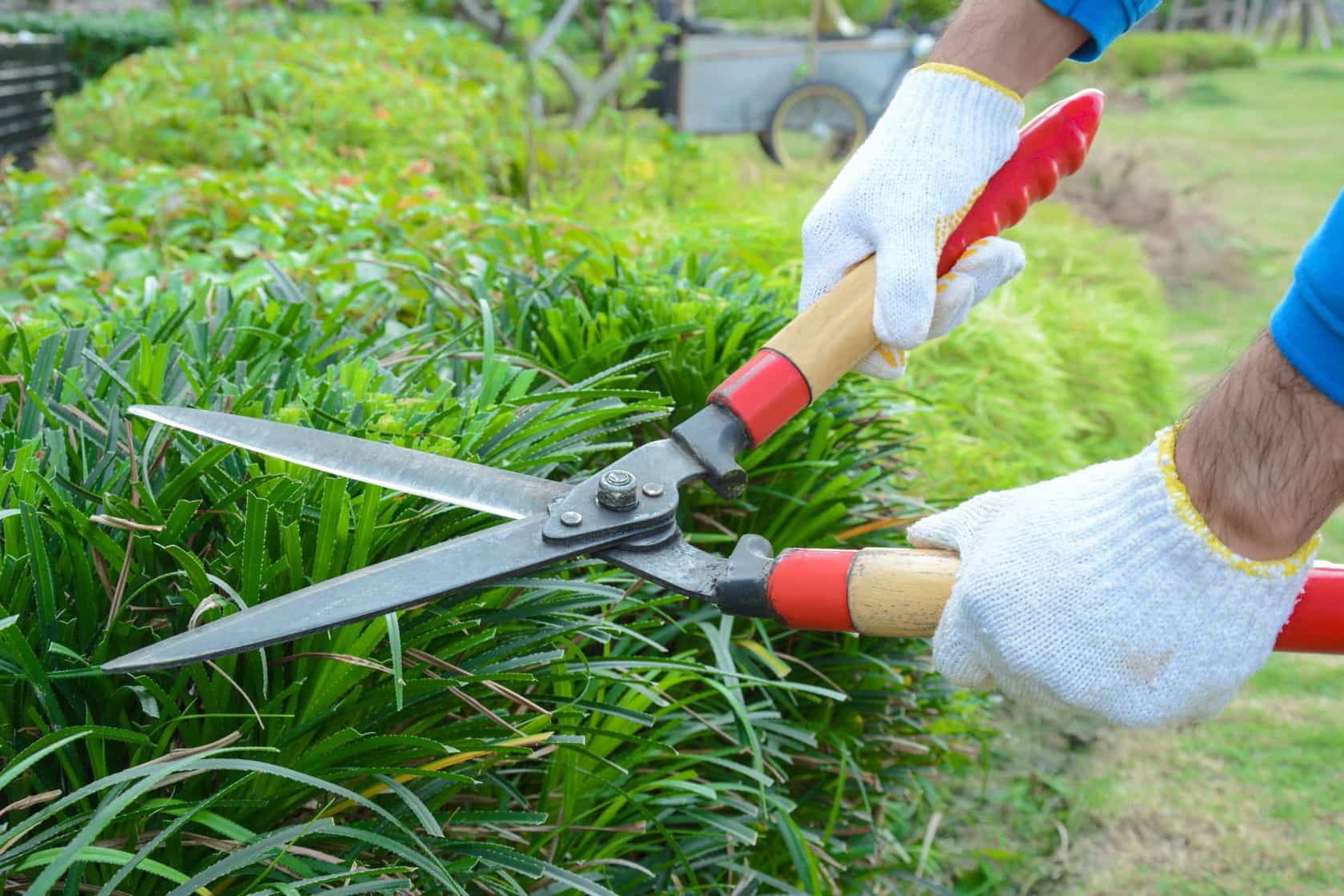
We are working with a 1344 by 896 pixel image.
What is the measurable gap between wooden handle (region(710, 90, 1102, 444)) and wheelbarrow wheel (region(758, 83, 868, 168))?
26.3 feet

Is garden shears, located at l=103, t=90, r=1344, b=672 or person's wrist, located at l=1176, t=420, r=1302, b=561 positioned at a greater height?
person's wrist, located at l=1176, t=420, r=1302, b=561

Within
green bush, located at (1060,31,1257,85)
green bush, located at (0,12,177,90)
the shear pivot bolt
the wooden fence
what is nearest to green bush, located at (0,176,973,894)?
the shear pivot bolt

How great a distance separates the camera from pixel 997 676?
1310 mm

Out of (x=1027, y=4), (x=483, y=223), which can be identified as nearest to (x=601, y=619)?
(x=1027, y=4)

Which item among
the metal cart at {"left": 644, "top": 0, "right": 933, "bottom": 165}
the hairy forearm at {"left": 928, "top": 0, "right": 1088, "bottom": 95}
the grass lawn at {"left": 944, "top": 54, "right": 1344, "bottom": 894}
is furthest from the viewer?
the metal cart at {"left": 644, "top": 0, "right": 933, "bottom": 165}

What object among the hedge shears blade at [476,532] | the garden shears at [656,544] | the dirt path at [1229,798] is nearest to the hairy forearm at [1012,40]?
the garden shears at [656,544]

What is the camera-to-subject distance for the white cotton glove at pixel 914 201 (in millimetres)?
1600

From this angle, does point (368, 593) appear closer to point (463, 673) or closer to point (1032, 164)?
point (463, 673)

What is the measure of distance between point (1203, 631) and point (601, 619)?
0.70 meters

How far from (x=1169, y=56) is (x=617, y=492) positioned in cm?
2093

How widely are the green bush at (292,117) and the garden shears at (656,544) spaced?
2.81 meters

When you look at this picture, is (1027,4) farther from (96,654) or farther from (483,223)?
(483,223)

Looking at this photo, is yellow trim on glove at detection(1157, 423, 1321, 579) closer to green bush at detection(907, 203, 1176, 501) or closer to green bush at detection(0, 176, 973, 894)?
green bush at detection(0, 176, 973, 894)

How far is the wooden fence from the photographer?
6.95 meters
